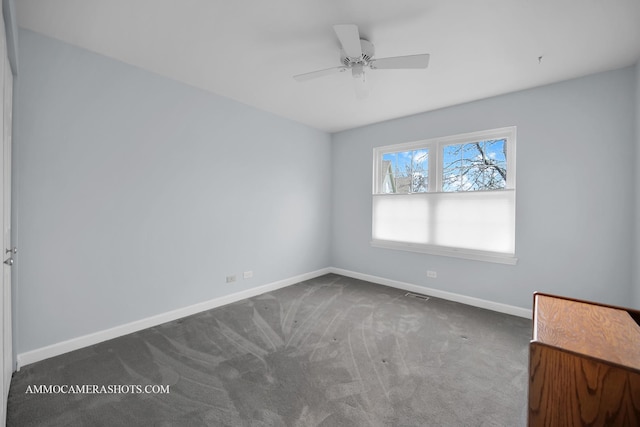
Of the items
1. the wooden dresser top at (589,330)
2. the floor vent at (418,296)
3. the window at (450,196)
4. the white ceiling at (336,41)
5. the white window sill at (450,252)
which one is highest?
the white ceiling at (336,41)

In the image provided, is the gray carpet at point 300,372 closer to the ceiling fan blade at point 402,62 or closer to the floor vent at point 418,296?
the floor vent at point 418,296

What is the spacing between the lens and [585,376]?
2.95 ft

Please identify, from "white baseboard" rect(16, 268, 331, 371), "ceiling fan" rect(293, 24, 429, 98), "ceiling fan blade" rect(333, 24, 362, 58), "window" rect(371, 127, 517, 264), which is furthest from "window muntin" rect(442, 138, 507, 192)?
"white baseboard" rect(16, 268, 331, 371)

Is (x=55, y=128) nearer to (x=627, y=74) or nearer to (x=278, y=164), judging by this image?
(x=278, y=164)

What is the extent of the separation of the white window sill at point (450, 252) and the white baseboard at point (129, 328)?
5.91ft

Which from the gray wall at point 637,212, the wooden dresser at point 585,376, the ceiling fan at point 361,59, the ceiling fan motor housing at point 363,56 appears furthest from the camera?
the gray wall at point 637,212

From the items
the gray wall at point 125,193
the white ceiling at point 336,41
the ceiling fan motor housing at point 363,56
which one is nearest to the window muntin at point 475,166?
the white ceiling at point 336,41

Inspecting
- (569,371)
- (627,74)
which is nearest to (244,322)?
(569,371)

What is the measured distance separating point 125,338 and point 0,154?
1.97 m

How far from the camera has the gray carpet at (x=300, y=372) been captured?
5.55ft

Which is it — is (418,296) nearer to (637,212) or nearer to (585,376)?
(637,212)

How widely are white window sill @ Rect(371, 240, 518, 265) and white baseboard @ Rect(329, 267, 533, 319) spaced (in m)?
0.53

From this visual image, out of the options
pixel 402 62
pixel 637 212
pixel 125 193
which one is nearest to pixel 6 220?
pixel 125 193

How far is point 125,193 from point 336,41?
8.00ft
